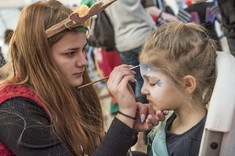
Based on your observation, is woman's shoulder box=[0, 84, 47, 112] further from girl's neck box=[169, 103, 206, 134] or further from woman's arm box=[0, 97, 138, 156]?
girl's neck box=[169, 103, 206, 134]

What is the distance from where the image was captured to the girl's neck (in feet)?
2.61

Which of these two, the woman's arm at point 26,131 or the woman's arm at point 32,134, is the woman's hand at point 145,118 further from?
the woman's arm at point 26,131

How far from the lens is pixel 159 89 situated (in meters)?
0.78

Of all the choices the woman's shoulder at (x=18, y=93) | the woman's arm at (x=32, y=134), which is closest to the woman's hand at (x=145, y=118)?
the woman's arm at (x=32, y=134)

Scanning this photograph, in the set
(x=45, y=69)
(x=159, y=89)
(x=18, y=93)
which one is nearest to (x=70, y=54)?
(x=45, y=69)

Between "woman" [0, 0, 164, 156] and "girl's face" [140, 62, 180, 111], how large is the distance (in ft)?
0.22

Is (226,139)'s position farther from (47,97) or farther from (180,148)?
(47,97)

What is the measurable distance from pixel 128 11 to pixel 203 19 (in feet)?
3.61

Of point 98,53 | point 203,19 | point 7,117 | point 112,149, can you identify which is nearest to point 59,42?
point 7,117

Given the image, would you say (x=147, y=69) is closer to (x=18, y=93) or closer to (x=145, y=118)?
(x=145, y=118)

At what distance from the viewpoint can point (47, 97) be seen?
2.87ft

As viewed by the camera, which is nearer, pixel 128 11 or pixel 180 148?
pixel 180 148

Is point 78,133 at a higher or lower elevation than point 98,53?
lower

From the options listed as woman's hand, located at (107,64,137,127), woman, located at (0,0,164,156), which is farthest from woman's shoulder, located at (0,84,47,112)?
woman's hand, located at (107,64,137,127)
